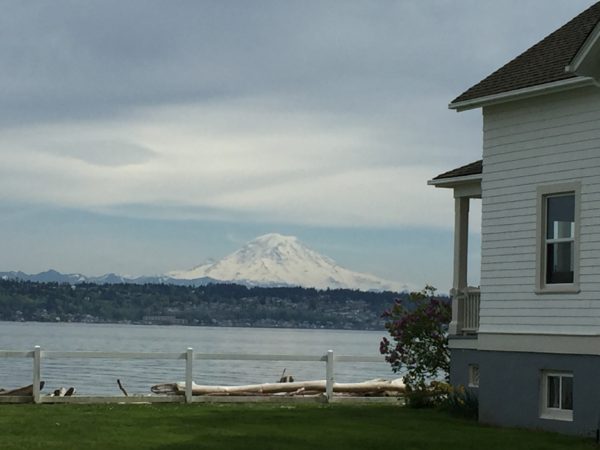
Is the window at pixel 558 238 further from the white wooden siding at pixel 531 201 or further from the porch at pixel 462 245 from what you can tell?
the porch at pixel 462 245

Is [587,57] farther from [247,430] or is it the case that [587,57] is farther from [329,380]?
[329,380]

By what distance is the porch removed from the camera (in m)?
29.5

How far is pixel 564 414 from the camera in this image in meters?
24.6

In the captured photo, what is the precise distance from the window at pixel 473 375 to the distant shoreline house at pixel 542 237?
2.14ft

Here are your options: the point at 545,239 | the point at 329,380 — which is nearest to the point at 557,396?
the point at 545,239

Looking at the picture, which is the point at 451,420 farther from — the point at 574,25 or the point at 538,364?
the point at 574,25

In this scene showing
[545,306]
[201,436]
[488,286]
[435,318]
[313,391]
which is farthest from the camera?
[313,391]

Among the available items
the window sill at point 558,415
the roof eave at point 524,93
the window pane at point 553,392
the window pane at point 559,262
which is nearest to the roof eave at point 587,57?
the roof eave at point 524,93

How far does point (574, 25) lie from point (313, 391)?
12167 millimetres

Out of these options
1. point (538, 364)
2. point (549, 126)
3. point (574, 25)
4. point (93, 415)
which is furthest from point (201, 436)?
point (574, 25)

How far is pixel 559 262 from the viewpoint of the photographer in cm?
2495

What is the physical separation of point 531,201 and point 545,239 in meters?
0.78

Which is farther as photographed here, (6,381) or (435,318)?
(6,381)

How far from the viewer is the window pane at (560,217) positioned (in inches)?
974
